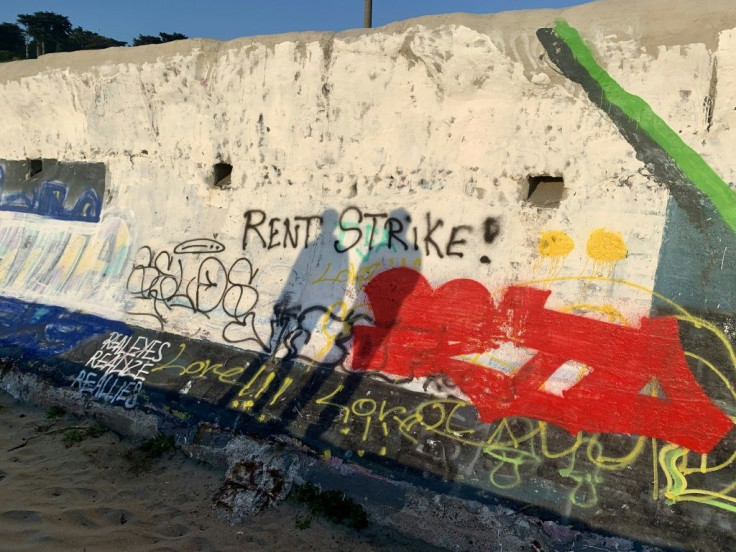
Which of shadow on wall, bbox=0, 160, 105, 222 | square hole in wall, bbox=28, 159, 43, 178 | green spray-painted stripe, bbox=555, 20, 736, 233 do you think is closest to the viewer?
green spray-painted stripe, bbox=555, 20, 736, 233

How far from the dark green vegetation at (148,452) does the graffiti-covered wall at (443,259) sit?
0.66ft

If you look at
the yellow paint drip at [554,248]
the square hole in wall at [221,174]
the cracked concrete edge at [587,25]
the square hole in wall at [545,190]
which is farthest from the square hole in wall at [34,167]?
the yellow paint drip at [554,248]

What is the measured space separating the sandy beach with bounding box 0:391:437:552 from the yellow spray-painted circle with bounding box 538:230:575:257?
2456 mm

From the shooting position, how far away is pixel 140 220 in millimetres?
6332

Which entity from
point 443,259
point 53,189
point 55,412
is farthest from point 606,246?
point 53,189

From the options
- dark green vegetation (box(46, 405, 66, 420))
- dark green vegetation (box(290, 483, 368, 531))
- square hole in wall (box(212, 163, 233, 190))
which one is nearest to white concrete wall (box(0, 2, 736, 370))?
square hole in wall (box(212, 163, 233, 190))

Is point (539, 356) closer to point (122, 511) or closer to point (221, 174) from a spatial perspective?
point (122, 511)

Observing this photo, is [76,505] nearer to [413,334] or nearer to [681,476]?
[413,334]

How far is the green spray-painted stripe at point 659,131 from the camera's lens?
3.79 metres

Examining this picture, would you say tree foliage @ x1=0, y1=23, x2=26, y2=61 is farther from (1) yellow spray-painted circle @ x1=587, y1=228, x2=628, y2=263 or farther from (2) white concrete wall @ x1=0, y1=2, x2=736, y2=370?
(1) yellow spray-painted circle @ x1=587, y1=228, x2=628, y2=263

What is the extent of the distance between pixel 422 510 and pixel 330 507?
670 millimetres

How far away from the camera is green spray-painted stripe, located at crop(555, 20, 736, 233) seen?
12.4 ft

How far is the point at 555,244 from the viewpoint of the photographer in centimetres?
427

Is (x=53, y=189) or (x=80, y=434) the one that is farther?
(x=53, y=189)
